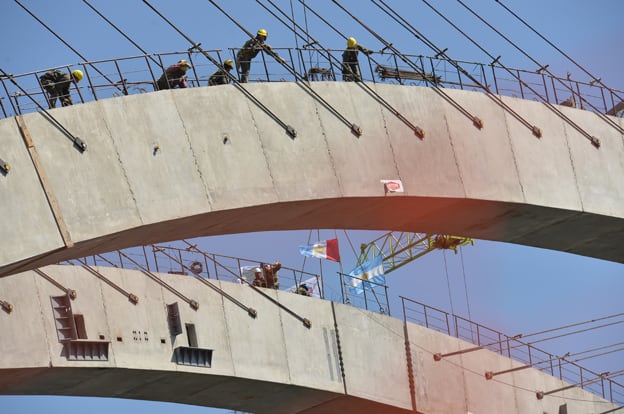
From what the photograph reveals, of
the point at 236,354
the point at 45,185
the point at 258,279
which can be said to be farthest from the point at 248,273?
the point at 45,185

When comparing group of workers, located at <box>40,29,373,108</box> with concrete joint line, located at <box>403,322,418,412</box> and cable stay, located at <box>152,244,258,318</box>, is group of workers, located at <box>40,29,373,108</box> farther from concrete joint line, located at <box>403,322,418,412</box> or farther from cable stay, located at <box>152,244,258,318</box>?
concrete joint line, located at <box>403,322,418,412</box>

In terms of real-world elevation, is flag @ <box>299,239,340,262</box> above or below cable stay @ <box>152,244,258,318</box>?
above

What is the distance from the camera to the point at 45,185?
89.4 feet

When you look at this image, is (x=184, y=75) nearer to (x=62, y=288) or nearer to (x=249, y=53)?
(x=249, y=53)

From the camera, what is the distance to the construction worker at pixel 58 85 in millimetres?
28719

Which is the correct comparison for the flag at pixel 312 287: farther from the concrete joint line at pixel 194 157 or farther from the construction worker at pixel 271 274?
the concrete joint line at pixel 194 157

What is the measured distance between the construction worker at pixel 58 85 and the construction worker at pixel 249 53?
3800 mm

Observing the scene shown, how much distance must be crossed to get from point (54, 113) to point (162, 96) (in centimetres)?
247

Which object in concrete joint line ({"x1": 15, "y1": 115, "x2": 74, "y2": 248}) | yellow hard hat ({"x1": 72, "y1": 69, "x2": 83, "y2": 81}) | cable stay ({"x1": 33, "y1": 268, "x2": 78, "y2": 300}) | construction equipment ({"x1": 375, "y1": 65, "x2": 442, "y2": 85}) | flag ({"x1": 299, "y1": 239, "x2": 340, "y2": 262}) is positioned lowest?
concrete joint line ({"x1": 15, "y1": 115, "x2": 74, "y2": 248})

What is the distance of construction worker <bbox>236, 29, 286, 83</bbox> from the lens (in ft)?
103

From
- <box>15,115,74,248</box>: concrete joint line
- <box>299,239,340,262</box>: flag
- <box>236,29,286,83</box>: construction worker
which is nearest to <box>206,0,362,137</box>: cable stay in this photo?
<box>236,29,286,83</box>: construction worker

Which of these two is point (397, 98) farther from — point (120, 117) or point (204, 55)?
point (120, 117)

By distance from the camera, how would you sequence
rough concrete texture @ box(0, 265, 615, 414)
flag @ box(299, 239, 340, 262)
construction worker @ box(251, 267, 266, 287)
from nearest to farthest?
rough concrete texture @ box(0, 265, 615, 414) → construction worker @ box(251, 267, 266, 287) → flag @ box(299, 239, 340, 262)

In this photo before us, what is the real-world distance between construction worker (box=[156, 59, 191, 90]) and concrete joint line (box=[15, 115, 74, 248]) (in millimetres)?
3942
